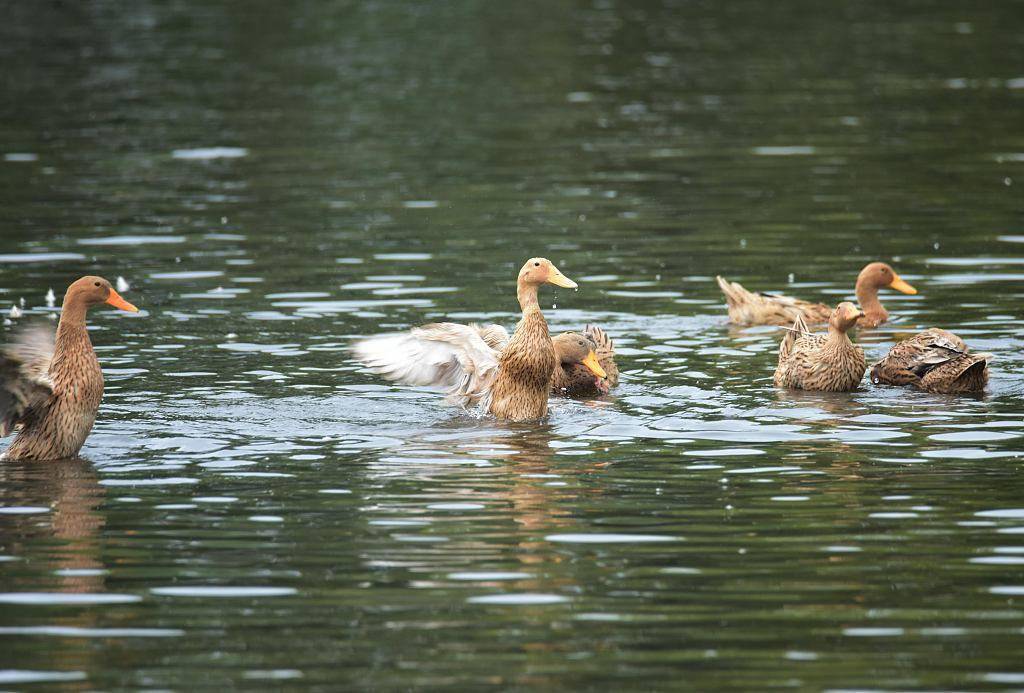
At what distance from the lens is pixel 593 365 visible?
14078mm

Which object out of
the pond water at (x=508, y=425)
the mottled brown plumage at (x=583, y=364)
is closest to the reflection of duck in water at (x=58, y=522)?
the pond water at (x=508, y=425)

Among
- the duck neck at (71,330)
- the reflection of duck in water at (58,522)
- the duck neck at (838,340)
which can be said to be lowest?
the reflection of duck in water at (58,522)

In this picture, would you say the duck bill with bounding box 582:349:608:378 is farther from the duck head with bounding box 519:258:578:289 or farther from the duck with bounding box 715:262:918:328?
the duck with bounding box 715:262:918:328

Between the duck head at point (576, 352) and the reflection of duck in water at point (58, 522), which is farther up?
the duck head at point (576, 352)

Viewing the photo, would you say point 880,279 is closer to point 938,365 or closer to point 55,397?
point 938,365

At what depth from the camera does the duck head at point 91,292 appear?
1257cm

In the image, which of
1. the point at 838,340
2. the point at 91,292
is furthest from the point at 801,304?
the point at 91,292

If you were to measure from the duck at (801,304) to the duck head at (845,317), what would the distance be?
71.4 inches

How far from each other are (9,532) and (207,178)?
15.9 m

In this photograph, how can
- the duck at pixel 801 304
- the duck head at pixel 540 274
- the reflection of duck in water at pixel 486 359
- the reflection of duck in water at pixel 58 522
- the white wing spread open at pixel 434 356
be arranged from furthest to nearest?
the duck at pixel 801 304
the white wing spread open at pixel 434 356
the duck head at pixel 540 274
the reflection of duck in water at pixel 486 359
the reflection of duck in water at pixel 58 522

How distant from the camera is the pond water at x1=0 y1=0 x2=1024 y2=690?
8.55 meters

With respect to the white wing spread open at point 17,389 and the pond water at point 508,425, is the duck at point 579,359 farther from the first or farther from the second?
the white wing spread open at point 17,389

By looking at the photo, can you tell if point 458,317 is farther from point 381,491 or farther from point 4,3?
point 4,3

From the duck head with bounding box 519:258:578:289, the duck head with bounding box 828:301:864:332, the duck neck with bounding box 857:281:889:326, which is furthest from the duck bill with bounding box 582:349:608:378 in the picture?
the duck neck with bounding box 857:281:889:326
